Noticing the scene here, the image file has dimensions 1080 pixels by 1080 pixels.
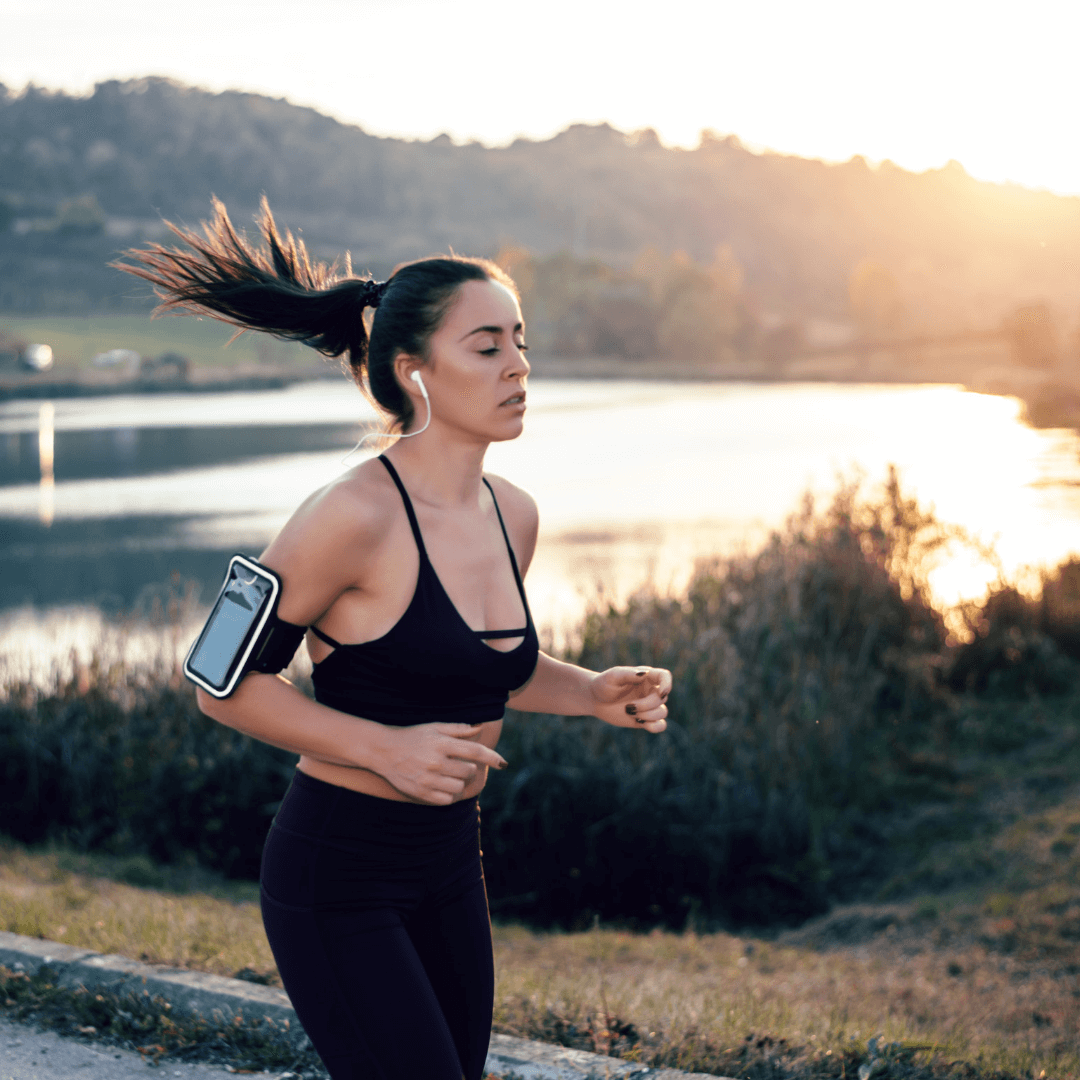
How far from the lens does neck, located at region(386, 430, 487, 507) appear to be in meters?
2.37

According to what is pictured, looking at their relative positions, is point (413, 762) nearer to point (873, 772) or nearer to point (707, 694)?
point (707, 694)

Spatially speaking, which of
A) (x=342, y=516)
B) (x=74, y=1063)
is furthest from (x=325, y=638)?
(x=74, y=1063)

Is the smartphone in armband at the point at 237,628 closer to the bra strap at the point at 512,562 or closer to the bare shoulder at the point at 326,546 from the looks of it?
the bare shoulder at the point at 326,546

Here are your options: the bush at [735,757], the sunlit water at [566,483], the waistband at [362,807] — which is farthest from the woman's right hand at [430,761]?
the bush at [735,757]

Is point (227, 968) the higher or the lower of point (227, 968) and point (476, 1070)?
the lower

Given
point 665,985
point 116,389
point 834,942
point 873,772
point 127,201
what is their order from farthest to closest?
1. point 127,201
2. point 116,389
3. point 873,772
4. point 834,942
5. point 665,985

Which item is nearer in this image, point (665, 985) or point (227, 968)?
point (227, 968)

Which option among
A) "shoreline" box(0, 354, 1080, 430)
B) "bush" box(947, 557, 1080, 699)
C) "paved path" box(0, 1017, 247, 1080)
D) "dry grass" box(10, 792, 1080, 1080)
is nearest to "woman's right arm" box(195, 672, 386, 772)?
"paved path" box(0, 1017, 247, 1080)

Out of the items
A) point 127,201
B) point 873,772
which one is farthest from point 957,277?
point 873,772

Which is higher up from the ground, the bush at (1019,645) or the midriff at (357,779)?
the midriff at (357,779)

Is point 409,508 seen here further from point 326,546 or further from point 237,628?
point 237,628

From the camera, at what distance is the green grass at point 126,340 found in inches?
3460

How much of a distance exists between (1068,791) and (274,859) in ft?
24.9

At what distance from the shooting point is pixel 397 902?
2.25 m
